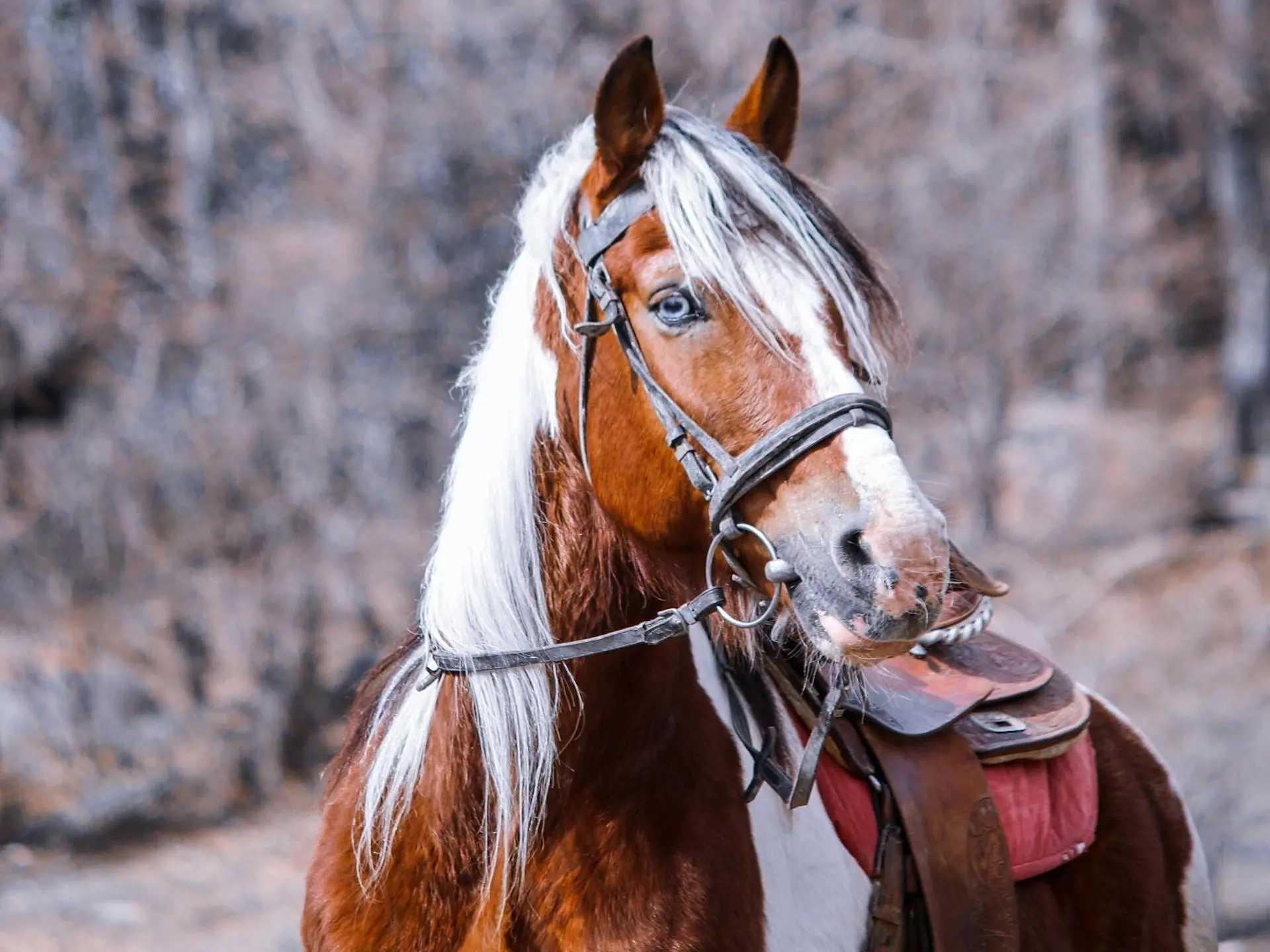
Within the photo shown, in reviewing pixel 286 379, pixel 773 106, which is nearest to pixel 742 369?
pixel 773 106

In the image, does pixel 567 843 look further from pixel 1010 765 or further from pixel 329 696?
pixel 329 696

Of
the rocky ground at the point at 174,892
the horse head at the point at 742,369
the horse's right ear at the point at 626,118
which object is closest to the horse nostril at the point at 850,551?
the horse head at the point at 742,369

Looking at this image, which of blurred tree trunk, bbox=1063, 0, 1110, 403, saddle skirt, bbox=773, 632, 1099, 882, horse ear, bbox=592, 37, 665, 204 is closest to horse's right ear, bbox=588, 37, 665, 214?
horse ear, bbox=592, 37, 665, 204

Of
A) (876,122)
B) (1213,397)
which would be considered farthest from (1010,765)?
(1213,397)

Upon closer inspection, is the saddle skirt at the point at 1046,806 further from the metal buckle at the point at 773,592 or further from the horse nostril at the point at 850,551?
the horse nostril at the point at 850,551

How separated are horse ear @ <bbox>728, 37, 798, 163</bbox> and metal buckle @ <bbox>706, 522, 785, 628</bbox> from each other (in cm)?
77

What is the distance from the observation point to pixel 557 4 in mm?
6977

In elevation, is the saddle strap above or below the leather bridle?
below

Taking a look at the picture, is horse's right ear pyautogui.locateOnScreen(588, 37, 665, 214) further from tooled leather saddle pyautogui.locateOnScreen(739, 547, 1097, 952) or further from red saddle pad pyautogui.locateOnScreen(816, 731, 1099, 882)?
red saddle pad pyautogui.locateOnScreen(816, 731, 1099, 882)

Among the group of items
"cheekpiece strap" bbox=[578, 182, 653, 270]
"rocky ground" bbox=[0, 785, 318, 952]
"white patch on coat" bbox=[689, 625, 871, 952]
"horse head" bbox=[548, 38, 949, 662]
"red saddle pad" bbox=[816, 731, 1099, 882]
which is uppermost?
"cheekpiece strap" bbox=[578, 182, 653, 270]

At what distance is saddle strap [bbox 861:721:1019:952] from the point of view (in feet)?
7.27

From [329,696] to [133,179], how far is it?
316 centimetres

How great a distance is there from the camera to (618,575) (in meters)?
1.92

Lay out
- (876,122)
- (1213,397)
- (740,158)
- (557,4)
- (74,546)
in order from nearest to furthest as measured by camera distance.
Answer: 1. (740,158)
2. (74,546)
3. (557,4)
4. (876,122)
5. (1213,397)
